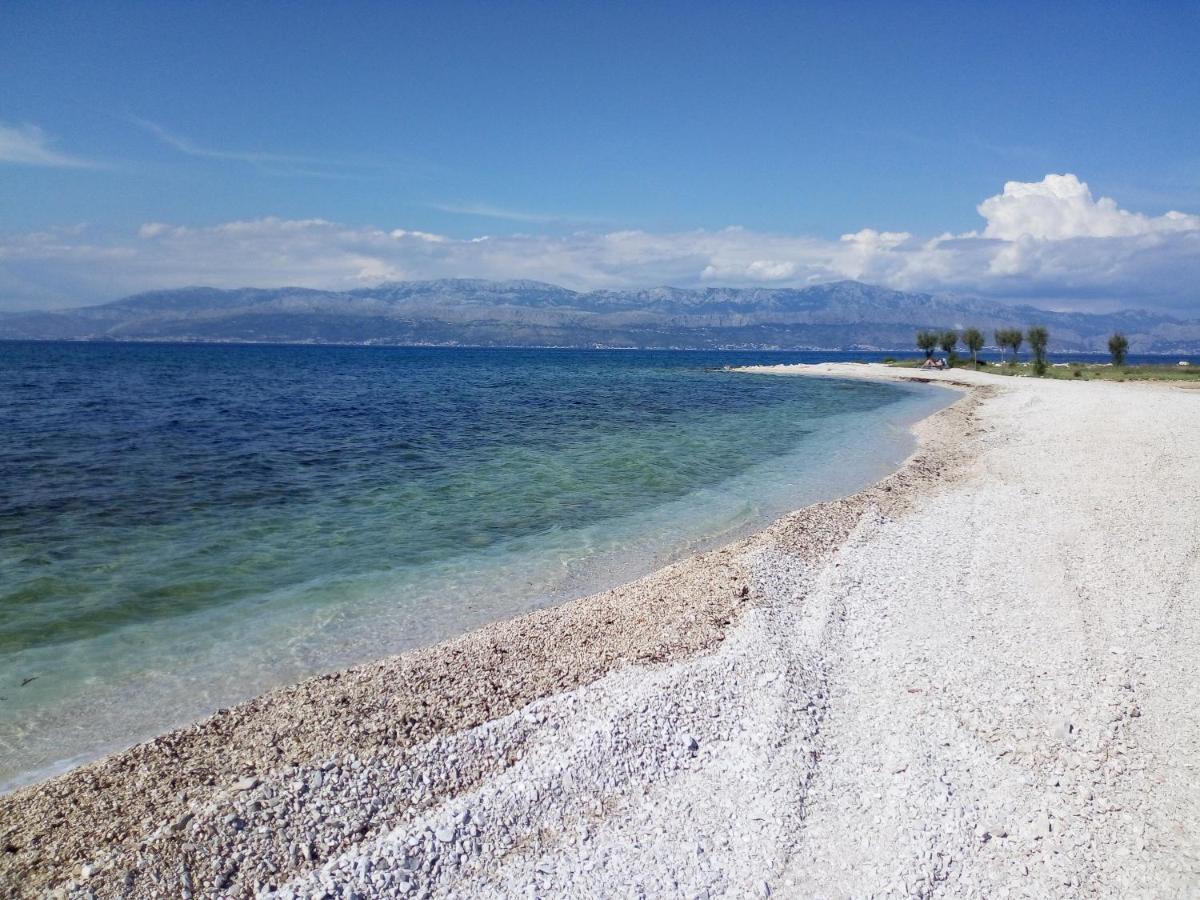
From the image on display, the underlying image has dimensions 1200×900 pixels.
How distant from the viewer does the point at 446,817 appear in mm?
5695

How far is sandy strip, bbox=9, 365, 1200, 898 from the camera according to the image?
534 cm

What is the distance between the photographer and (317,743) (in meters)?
6.84

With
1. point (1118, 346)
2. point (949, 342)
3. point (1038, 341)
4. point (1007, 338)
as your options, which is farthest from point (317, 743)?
point (949, 342)

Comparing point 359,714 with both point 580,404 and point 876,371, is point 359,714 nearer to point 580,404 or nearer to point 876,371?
point 580,404

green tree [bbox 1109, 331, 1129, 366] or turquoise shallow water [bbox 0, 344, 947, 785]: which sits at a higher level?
green tree [bbox 1109, 331, 1129, 366]

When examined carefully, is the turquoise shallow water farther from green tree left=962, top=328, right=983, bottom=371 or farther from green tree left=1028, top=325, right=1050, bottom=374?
green tree left=962, top=328, right=983, bottom=371

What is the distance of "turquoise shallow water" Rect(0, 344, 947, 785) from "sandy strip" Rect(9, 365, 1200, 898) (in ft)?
5.20

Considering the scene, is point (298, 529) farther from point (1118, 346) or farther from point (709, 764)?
point (1118, 346)

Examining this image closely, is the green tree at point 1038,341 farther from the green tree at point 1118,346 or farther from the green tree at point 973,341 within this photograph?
the green tree at point 973,341

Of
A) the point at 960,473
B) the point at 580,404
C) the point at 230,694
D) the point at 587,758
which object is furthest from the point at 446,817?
the point at 580,404

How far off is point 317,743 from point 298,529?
9.62m

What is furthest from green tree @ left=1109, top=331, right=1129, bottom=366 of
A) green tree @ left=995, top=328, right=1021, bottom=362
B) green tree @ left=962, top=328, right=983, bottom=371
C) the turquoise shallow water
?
the turquoise shallow water

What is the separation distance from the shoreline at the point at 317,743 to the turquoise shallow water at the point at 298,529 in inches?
41.5

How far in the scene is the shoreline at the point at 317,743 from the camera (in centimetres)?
525
